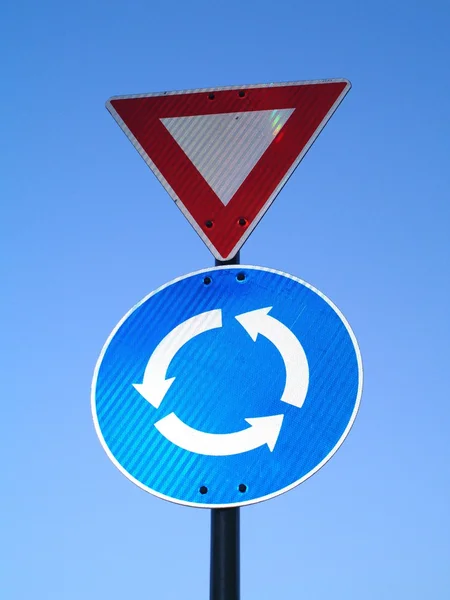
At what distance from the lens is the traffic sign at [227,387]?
1224 mm

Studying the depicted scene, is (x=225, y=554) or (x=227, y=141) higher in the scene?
(x=227, y=141)

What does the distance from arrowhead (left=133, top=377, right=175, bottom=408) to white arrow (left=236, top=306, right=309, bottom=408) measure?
193 millimetres

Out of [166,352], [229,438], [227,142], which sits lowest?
[229,438]

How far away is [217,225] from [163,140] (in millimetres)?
308

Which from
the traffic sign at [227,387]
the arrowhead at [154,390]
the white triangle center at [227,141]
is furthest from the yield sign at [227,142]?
the arrowhead at [154,390]

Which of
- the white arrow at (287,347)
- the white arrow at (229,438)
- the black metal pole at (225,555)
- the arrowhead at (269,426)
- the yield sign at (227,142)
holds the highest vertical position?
the yield sign at (227,142)

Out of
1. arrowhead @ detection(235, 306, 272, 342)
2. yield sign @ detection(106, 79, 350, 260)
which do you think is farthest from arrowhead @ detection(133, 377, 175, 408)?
yield sign @ detection(106, 79, 350, 260)

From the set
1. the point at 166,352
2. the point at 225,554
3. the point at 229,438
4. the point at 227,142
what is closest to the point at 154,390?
the point at 166,352

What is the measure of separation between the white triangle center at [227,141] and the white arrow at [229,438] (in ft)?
1.85

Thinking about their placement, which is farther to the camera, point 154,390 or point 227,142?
point 227,142

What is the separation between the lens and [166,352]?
1.38 meters

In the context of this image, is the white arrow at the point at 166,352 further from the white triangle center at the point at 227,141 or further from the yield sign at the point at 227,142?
the white triangle center at the point at 227,141

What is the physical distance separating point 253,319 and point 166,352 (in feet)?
0.62

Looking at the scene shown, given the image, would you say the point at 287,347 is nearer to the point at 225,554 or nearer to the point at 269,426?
the point at 269,426
